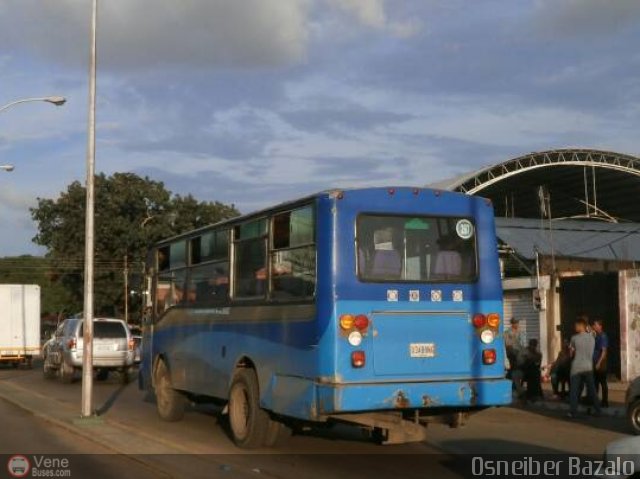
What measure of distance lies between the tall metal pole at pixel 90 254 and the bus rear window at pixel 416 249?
20.9ft

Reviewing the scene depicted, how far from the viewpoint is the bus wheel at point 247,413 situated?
1145cm

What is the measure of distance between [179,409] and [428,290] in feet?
20.9

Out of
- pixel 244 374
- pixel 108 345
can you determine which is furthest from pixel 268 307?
pixel 108 345

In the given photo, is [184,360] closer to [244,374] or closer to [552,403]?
[244,374]

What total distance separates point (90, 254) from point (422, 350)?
7302 millimetres

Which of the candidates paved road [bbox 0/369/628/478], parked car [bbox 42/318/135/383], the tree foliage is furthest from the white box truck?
the tree foliage

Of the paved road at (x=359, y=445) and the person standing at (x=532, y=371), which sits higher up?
the person standing at (x=532, y=371)

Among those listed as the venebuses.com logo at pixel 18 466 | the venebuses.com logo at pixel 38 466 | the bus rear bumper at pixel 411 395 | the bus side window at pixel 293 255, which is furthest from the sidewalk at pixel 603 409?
the venebuses.com logo at pixel 18 466

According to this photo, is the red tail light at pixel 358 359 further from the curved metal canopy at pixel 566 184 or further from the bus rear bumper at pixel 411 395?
the curved metal canopy at pixel 566 184

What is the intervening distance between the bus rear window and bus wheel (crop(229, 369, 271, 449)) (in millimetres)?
2469

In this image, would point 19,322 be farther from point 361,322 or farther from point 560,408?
point 361,322

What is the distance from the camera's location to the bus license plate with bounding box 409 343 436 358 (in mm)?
10297

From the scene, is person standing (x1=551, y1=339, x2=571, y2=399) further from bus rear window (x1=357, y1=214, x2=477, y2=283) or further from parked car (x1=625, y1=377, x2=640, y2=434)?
bus rear window (x1=357, y1=214, x2=477, y2=283)

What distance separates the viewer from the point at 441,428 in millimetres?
14305
